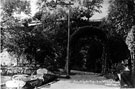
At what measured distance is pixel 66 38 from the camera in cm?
1173

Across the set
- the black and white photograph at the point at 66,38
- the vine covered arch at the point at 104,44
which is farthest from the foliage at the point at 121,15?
the vine covered arch at the point at 104,44

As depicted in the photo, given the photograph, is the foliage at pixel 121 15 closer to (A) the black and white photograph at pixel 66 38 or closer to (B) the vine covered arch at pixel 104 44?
(A) the black and white photograph at pixel 66 38

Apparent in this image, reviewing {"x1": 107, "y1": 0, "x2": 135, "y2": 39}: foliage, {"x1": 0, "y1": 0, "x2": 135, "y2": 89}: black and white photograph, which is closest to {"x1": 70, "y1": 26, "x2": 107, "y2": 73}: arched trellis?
{"x1": 0, "y1": 0, "x2": 135, "y2": 89}: black and white photograph

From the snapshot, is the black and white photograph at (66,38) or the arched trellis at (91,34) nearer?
the black and white photograph at (66,38)

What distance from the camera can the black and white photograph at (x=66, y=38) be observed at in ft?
33.8

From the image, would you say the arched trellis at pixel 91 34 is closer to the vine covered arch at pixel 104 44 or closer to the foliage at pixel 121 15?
the vine covered arch at pixel 104 44

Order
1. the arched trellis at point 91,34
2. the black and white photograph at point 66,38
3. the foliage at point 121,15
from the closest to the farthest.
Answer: the foliage at point 121,15
the black and white photograph at point 66,38
the arched trellis at point 91,34

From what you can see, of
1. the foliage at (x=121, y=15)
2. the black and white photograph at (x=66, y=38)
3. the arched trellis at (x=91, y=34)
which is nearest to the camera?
the foliage at (x=121, y=15)

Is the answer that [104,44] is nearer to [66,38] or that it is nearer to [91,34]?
[91,34]

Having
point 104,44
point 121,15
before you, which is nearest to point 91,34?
point 104,44

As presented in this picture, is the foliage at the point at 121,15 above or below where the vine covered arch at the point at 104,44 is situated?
above

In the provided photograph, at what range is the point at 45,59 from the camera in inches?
462

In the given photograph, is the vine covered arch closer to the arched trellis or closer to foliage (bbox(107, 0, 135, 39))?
the arched trellis

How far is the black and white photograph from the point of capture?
33.8 feet
